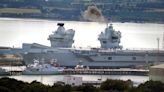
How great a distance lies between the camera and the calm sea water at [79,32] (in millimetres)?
47156

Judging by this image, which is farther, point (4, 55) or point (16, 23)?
A: point (16, 23)

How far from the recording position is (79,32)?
59719 millimetres

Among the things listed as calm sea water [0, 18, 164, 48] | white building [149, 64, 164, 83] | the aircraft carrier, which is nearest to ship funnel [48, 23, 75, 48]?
the aircraft carrier

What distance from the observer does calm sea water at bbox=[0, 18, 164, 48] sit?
47.2m

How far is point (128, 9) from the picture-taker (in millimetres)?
68000

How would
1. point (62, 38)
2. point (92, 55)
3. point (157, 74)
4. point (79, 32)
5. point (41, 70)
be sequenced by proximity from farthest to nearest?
point (79, 32) < point (62, 38) < point (92, 55) < point (41, 70) < point (157, 74)

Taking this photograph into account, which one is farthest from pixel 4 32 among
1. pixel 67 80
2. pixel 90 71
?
pixel 67 80

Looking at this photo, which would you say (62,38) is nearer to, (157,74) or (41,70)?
(41,70)

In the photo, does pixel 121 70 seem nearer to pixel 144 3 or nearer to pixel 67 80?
pixel 67 80

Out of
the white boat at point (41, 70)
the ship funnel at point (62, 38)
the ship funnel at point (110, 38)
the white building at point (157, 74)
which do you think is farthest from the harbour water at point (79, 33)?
the white building at point (157, 74)

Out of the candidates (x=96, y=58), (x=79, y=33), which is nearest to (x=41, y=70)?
(x=96, y=58)

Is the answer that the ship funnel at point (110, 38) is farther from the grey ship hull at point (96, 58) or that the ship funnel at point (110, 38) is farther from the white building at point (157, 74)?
the white building at point (157, 74)

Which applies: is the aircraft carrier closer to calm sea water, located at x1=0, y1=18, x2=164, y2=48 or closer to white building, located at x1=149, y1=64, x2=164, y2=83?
calm sea water, located at x1=0, y1=18, x2=164, y2=48

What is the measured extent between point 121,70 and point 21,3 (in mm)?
42085
